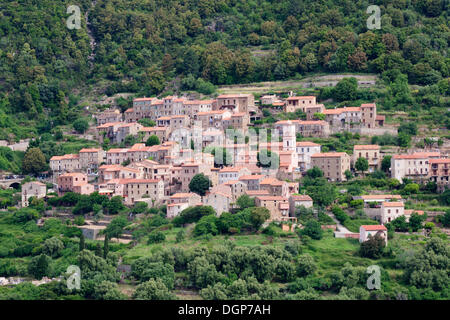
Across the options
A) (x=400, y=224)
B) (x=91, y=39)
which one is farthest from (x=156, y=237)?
(x=91, y=39)

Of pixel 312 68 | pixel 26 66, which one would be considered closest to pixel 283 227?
pixel 312 68

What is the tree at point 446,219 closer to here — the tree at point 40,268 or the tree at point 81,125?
the tree at point 40,268

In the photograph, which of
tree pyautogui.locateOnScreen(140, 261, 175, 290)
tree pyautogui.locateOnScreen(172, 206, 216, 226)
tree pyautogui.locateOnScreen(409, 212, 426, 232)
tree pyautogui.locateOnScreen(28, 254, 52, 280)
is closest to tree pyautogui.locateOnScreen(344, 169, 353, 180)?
tree pyautogui.locateOnScreen(409, 212, 426, 232)

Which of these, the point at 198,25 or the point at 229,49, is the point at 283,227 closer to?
the point at 229,49

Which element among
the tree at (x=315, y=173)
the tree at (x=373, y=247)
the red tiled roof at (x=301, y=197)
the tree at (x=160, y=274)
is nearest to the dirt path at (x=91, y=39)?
the tree at (x=315, y=173)

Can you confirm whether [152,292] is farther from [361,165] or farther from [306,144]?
[306,144]
